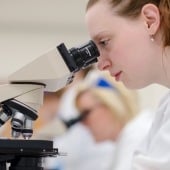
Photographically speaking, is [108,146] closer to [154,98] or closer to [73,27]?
[154,98]

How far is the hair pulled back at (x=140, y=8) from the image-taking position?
1.09 meters

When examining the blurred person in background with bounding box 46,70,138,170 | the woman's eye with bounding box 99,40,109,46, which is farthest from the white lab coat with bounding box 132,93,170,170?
the blurred person in background with bounding box 46,70,138,170

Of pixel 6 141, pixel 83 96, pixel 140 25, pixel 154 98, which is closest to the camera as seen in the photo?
pixel 6 141

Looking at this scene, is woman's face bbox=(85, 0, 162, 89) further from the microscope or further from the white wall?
the white wall

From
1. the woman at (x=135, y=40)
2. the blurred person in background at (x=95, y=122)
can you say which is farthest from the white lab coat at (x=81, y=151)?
the woman at (x=135, y=40)

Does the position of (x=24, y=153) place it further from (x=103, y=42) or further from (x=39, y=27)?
(x=39, y=27)

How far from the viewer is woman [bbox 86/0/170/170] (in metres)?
1.11

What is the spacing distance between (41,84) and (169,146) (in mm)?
319

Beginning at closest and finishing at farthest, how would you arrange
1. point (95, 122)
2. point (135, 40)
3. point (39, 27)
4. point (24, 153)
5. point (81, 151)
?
point (24, 153) → point (135, 40) → point (81, 151) → point (95, 122) → point (39, 27)

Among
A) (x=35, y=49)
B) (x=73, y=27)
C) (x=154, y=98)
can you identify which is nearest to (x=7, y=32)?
(x=35, y=49)

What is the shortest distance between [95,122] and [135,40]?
5.70 ft

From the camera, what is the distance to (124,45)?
1.13 metres

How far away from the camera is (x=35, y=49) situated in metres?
3.25

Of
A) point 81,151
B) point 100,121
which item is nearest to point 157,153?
point 81,151
